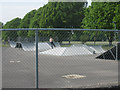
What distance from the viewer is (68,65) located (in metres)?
12.5

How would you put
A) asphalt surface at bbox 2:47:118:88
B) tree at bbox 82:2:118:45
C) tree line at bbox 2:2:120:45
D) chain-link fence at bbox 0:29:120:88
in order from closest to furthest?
asphalt surface at bbox 2:47:118:88, chain-link fence at bbox 0:29:120:88, tree at bbox 82:2:118:45, tree line at bbox 2:2:120:45

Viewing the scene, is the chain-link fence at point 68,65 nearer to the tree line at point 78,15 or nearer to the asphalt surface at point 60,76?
the asphalt surface at point 60,76

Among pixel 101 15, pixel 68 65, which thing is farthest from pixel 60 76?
pixel 101 15

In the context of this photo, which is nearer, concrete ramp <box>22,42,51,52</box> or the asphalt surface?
the asphalt surface

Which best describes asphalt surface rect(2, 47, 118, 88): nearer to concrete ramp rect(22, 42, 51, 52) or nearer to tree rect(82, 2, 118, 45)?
concrete ramp rect(22, 42, 51, 52)

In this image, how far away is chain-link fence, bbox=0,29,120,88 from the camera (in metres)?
7.39

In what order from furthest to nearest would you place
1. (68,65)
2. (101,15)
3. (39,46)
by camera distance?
1. (101,15)
2. (39,46)
3. (68,65)

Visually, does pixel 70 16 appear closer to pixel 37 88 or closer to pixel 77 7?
pixel 77 7

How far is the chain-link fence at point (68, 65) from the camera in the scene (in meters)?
7.39

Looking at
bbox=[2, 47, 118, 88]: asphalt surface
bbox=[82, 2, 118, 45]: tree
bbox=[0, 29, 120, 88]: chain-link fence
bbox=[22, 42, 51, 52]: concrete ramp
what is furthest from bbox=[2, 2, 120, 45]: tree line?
bbox=[2, 47, 118, 88]: asphalt surface

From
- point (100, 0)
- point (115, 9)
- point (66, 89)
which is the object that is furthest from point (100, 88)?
point (100, 0)

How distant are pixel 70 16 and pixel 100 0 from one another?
14.7m

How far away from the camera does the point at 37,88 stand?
636cm

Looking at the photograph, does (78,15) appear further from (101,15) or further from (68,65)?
(68,65)
